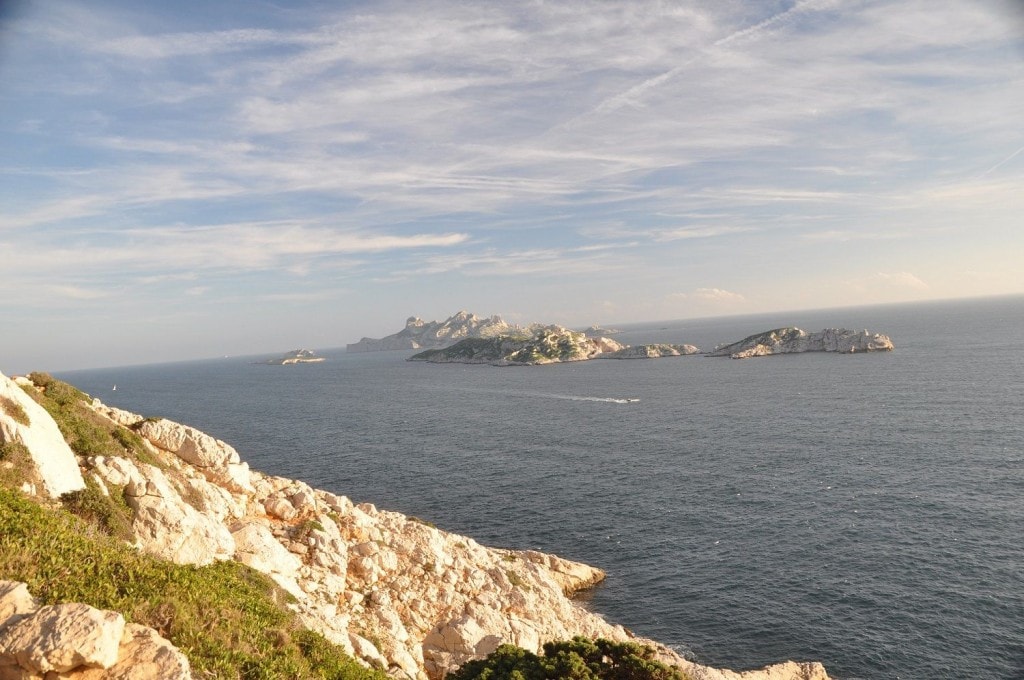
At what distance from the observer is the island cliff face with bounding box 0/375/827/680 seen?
36.1ft

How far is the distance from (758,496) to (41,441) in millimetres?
62489

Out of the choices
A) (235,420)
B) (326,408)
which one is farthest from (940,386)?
(235,420)

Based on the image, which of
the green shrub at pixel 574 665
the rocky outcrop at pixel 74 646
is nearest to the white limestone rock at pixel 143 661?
the rocky outcrop at pixel 74 646

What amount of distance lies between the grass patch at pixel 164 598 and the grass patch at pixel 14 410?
491 centimetres

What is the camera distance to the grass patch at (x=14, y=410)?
65.6ft

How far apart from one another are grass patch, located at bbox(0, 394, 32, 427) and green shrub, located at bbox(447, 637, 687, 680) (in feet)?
65.1

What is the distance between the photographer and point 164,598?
14102 mm

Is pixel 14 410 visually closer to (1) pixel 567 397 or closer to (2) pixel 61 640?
(2) pixel 61 640

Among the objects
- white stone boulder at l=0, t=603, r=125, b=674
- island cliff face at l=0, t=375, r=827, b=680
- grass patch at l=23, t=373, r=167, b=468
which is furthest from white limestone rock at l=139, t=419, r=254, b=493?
white stone boulder at l=0, t=603, r=125, b=674

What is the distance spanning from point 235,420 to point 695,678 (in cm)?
13064

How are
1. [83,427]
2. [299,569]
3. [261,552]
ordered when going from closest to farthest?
[261,552] < [83,427] < [299,569]

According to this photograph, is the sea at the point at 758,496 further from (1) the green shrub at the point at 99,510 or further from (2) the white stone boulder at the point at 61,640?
(2) the white stone boulder at the point at 61,640

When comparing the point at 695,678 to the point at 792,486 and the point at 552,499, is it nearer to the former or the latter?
the point at 552,499

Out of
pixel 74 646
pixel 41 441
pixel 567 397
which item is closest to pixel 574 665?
pixel 74 646
